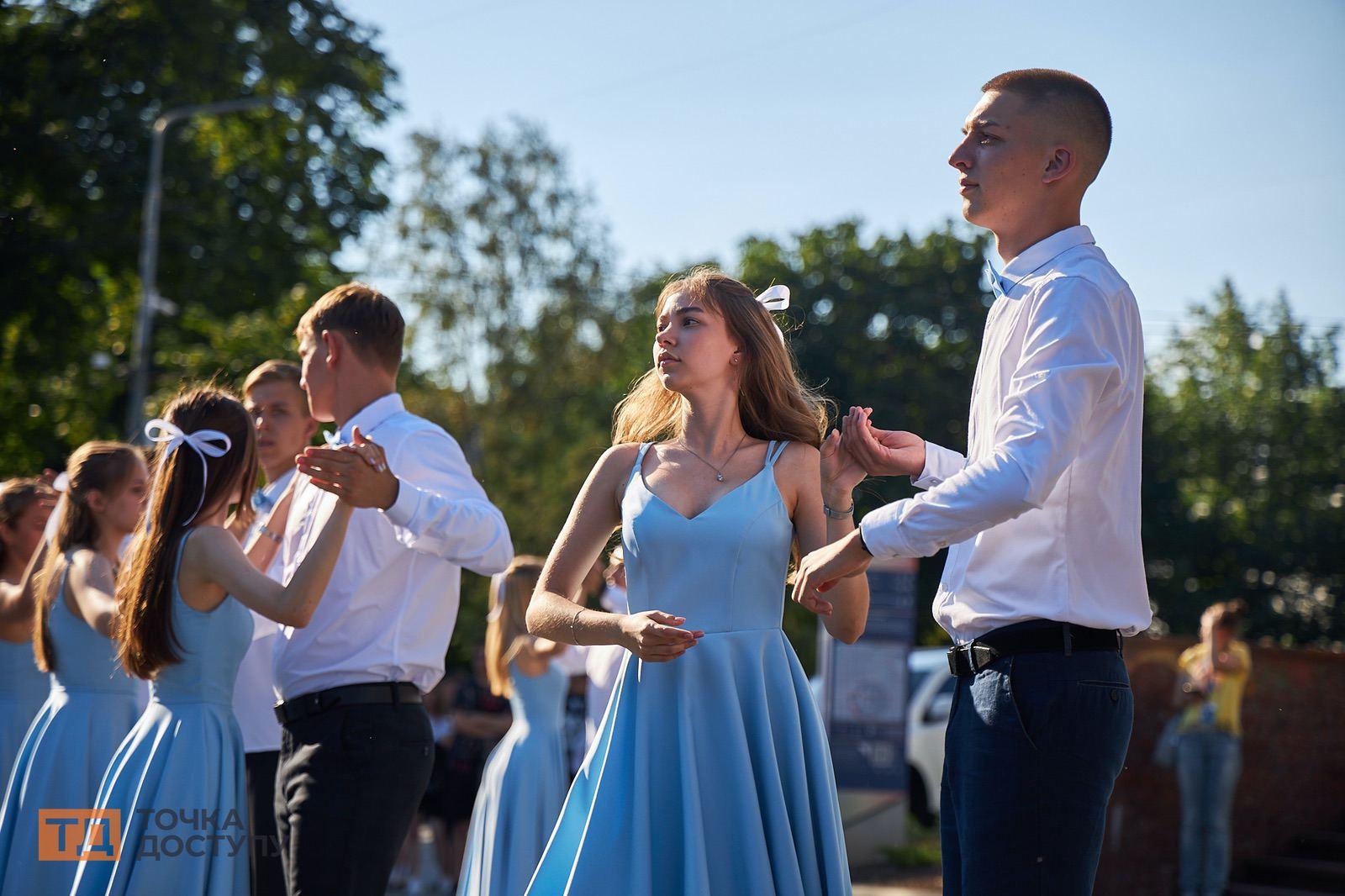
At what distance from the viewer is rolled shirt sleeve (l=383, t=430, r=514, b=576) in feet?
14.0

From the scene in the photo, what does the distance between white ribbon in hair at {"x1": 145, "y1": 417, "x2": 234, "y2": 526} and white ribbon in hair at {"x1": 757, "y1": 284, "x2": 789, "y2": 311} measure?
1.88m

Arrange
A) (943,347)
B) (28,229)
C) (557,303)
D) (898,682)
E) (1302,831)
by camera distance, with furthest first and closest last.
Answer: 1. (557,303)
2. (943,347)
3. (28,229)
4. (898,682)
5. (1302,831)

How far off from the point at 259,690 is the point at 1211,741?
9025 mm

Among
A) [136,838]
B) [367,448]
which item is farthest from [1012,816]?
[136,838]

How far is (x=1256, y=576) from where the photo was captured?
37.6 m

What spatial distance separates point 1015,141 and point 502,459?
30.9 metres

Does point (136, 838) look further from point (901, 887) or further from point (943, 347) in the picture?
point (943, 347)

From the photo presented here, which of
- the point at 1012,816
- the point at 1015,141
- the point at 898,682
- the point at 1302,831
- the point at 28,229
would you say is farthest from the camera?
the point at 28,229

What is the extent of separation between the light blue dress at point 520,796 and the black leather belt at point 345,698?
2.22 m

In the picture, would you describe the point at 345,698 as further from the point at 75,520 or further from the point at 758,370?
the point at 75,520

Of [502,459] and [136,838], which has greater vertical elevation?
[502,459]

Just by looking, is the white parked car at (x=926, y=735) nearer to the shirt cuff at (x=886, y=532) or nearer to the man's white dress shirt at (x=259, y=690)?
the man's white dress shirt at (x=259, y=690)

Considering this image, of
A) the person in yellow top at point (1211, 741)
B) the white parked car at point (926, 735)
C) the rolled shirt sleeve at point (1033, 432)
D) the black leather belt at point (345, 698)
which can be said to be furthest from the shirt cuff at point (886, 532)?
the white parked car at point (926, 735)

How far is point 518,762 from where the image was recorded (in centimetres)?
837
